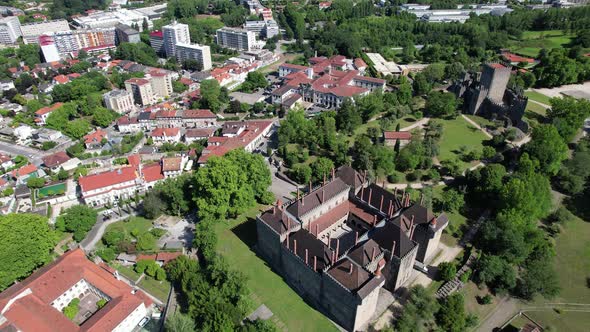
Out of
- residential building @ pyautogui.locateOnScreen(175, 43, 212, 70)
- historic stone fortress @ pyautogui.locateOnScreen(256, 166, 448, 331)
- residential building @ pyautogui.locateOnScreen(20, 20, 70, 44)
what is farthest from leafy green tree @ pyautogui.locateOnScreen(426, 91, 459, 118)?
residential building @ pyautogui.locateOnScreen(20, 20, 70, 44)

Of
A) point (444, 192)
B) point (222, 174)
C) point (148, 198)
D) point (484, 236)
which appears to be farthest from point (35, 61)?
point (484, 236)

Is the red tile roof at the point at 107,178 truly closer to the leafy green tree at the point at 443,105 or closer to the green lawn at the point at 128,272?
the green lawn at the point at 128,272

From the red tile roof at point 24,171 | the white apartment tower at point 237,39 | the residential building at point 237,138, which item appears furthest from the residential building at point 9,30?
the residential building at point 237,138

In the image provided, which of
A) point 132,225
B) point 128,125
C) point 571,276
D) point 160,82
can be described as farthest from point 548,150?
point 160,82

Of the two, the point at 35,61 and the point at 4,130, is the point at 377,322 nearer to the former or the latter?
the point at 4,130

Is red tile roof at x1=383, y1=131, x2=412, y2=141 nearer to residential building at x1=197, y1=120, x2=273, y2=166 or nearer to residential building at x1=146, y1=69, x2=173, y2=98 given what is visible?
residential building at x1=197, y1=120, x2=273, y2=166
